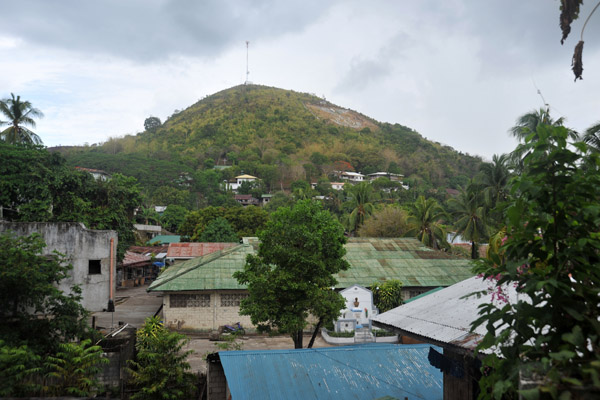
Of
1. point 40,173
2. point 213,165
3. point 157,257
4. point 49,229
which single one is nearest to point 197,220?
point 157,257

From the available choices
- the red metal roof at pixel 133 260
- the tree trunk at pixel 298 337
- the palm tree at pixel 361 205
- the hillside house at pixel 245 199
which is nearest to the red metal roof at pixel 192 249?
the red metal roof at pixel 133 260

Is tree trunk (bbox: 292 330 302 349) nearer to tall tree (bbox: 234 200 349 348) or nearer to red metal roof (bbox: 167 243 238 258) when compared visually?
tall tree (bbox: 234 200 349 348)

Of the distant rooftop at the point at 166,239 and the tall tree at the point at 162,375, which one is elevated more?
the distant rooftop at the point at 166,239

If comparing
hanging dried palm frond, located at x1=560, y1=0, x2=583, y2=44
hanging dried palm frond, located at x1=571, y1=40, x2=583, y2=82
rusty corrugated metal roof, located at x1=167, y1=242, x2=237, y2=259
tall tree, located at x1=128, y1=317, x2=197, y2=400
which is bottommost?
tall tree, located at x1=128, y1=317, x2=197, y2=400

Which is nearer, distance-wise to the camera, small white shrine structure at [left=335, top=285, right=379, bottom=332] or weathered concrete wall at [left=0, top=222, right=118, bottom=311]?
weathered concrete wall at [left=0, top=222, right=118, bottom=311]

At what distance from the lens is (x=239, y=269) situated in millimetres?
23156

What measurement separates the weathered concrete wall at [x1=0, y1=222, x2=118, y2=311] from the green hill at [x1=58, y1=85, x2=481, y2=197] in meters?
65.0

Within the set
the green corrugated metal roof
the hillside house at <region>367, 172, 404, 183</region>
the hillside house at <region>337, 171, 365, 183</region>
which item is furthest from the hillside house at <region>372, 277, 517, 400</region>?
the hillside house at <region>337, 171, 365, 183</region>

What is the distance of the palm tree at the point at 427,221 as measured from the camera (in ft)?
115

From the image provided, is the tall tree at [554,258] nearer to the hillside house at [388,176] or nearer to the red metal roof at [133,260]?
the red metal roof at [133,260]

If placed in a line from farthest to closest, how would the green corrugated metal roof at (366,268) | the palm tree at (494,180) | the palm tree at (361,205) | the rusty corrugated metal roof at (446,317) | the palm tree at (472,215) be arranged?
the palm tree at (361,205) < the palm tree at (472,215) < the palm tree at (494,180) < the green corrugated metal roof at (366,268) < the rusty corrugated metal roof at (446,317)

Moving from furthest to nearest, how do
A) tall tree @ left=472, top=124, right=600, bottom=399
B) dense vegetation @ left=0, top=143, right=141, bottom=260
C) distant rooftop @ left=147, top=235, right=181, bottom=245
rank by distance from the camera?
distant rooftop @ left=147, top=235, right=181, bottom=245 → dense vegetation @ left=0, top=143, right=141, bottom=260 → tall tree @ left=472, top=124, right=600, bottom=399

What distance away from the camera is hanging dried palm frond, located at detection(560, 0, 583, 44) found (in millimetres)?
5168

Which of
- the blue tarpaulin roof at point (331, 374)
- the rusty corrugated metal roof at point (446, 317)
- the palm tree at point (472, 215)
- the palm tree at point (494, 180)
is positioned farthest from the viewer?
the palm tree at point (472, 215)
